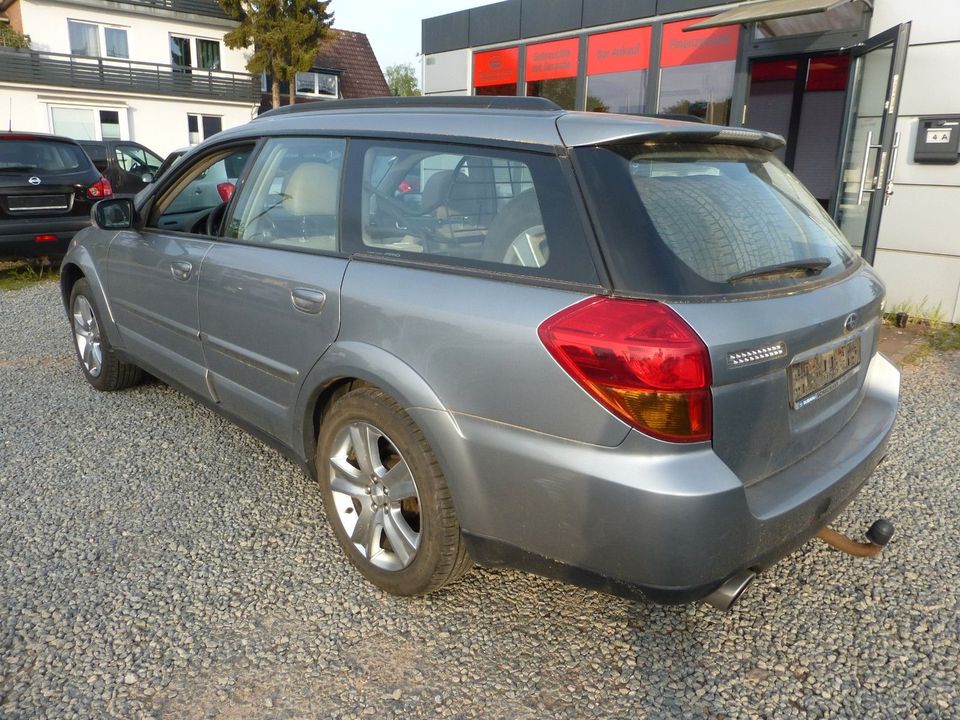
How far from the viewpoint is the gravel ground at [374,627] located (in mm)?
2182

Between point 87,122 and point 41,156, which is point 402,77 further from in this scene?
point 41,156

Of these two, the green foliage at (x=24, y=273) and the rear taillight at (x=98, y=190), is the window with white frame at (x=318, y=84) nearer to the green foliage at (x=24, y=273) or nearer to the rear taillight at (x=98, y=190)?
the green foliage at (x=24, y=273)

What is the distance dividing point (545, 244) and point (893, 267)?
640 cm

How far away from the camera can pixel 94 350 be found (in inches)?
191

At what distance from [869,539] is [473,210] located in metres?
1.75

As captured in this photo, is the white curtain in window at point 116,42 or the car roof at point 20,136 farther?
the white curtain in window at point 116,42

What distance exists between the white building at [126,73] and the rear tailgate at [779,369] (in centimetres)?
2932

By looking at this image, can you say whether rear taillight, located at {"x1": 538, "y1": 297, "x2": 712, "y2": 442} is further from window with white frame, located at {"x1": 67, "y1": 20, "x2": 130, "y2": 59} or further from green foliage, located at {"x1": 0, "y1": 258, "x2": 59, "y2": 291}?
window with white frame, located at {"x1": 67, "y1": 20, "x2": 130, "y2": 59}

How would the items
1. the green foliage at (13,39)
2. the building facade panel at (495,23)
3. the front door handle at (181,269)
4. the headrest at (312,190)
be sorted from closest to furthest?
the headrest at (312,190)
the front door handle at (181,269)
the building facade panel at (495,23)
the green foliage at (13,39)

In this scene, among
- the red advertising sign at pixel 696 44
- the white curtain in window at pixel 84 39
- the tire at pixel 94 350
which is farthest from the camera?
the white curtain in window at pixel 84 39

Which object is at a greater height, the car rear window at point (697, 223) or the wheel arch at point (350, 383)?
the car rear window at point (697, 223)

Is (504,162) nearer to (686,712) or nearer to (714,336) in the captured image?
(714,336)

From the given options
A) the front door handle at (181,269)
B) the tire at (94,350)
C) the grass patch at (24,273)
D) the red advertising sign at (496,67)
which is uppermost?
the red advertising sign at (496,67)

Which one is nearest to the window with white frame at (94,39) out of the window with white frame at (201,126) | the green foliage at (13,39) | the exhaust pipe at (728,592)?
the green foliage at (13,39)
